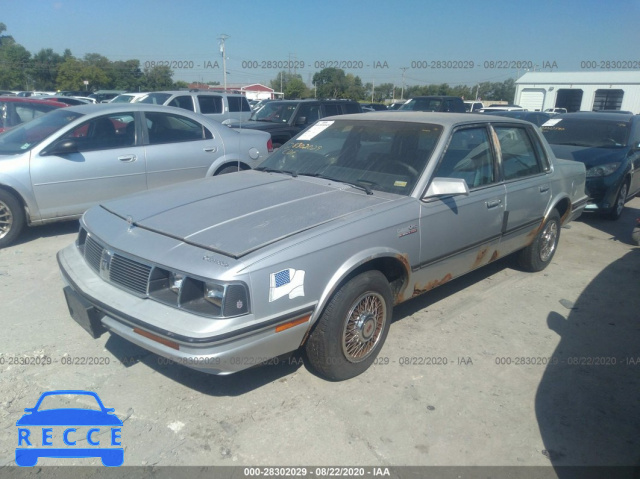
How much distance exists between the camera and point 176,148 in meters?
6.36

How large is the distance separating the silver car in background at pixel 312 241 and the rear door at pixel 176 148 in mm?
2397

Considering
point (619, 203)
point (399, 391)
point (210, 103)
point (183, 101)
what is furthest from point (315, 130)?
point (210, 103)

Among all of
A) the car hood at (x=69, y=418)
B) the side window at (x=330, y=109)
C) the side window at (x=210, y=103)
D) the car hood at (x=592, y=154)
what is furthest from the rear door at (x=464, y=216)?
the side window at (x=210, y=103)

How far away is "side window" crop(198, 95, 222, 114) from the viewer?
1283cm

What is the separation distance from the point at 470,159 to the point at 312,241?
77.4 inches

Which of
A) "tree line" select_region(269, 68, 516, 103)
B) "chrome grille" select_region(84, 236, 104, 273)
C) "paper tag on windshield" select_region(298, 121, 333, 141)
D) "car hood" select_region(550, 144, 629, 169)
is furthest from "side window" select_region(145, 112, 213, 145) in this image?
"tree line" select_region(269, 68, 516, 103)

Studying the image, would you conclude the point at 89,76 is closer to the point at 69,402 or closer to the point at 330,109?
the point at 330,109

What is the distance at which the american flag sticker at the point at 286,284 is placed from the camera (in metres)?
2.59

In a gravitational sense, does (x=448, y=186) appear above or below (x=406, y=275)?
above

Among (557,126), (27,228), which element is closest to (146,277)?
(27,228)

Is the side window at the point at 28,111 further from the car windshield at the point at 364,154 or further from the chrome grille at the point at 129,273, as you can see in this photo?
the chrome grille at the point at 129,273

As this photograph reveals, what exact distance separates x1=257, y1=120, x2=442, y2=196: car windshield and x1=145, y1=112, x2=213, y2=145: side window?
2.55 meters

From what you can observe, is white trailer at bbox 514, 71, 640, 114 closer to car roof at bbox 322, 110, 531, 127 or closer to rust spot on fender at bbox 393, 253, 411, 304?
car roof at bbox 322, 110, 531, 127

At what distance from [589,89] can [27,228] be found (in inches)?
1372
